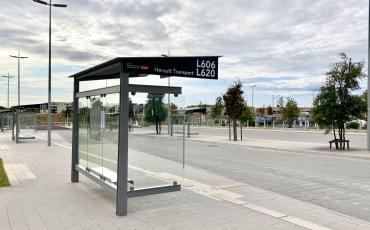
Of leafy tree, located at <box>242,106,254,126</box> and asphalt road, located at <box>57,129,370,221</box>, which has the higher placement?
leafy tree, located at <box>242,106,254,126</box>

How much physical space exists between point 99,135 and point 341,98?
1369cm

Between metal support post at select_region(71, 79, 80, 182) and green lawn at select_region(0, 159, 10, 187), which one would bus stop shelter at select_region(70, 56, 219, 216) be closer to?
metal support post at select_region(71, 79, 80, 182)

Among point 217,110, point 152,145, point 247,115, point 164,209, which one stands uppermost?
point 217,110

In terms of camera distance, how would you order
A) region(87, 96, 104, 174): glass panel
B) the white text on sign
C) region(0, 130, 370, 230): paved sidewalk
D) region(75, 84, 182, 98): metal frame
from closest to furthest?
region(0, 130, 370, 230): paved sidewalk
region(75, 84, 182, 98): metal frame
the white text on sign
region(87, 96, 104, 174): glass panel

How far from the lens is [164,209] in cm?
664

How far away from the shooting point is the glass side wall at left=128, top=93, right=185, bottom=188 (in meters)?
7.24

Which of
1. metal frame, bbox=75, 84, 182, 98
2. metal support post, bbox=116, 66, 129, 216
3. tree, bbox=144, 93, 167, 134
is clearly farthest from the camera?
tree, bbox=144, 93, 167, 134

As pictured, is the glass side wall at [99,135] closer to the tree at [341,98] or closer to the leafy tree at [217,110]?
the tree at [341,98]

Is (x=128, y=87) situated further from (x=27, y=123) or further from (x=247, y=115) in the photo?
(x=247, y=115)

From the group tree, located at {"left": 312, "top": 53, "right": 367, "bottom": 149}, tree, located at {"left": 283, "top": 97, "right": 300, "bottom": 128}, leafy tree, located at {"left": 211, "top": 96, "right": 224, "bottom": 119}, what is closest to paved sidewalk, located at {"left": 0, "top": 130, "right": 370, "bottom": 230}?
tree, located at {"left": 312, "top": 53, "right": 367, "bottom": 149}

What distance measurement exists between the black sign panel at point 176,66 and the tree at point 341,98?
12688mm

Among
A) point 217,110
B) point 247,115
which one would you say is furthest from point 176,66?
point 217,110

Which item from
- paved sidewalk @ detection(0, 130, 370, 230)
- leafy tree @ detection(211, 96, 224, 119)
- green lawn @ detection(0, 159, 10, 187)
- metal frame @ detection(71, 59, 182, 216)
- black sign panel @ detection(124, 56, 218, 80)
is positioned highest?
leafy tree @ detection(211, 96, 224, 119)

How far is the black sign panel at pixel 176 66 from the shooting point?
6.12 meters
